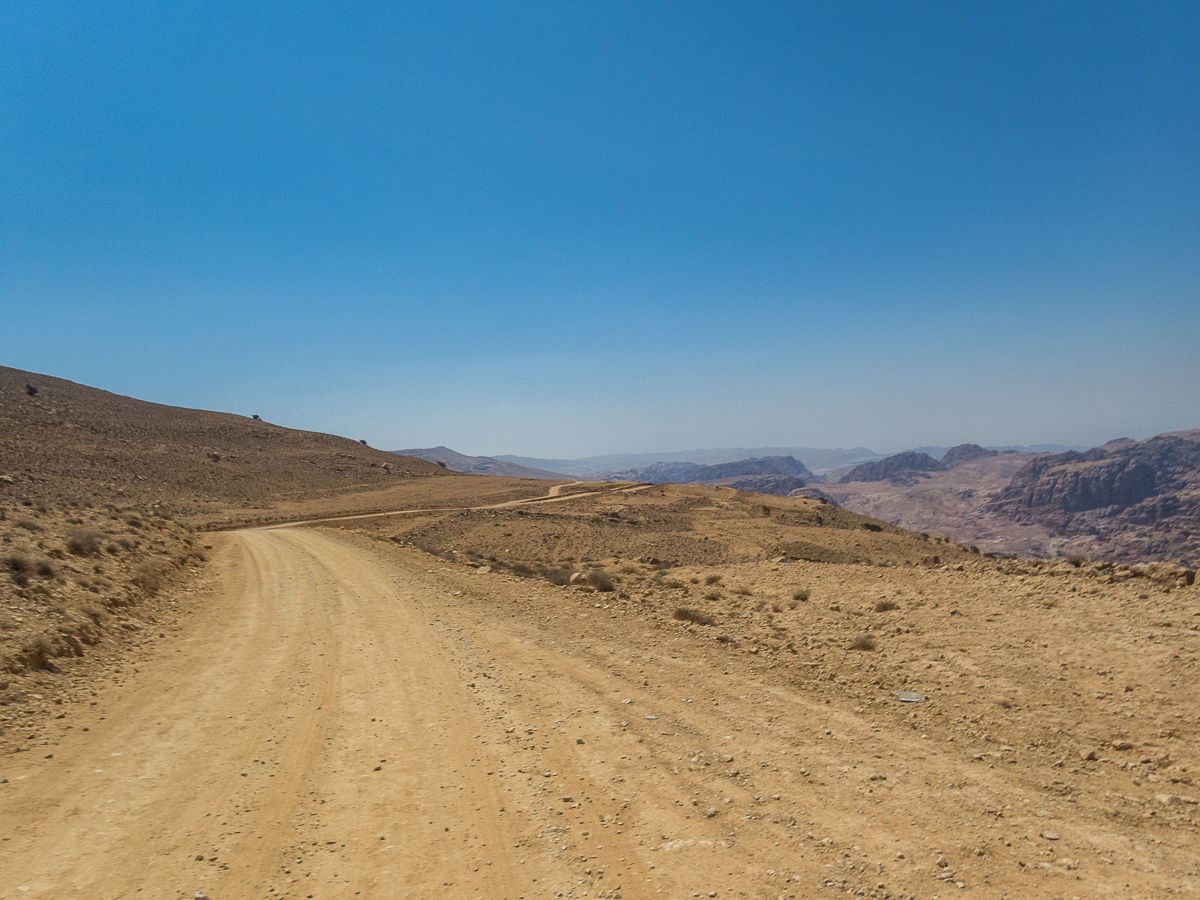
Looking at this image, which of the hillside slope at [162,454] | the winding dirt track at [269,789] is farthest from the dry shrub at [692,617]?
the hillside slope at [162,454]

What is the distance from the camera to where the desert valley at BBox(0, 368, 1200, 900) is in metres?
5.70

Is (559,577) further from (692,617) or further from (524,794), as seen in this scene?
(524,794)

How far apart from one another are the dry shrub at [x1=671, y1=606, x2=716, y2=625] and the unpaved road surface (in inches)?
130

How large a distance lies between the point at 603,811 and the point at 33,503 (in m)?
24.6

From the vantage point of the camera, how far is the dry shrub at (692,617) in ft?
50.9

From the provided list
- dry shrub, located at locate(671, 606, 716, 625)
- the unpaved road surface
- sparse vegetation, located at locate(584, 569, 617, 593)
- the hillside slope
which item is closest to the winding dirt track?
the unpaved road surface

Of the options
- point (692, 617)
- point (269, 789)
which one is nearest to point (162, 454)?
point (692, 617)

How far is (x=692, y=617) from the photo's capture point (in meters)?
15.6

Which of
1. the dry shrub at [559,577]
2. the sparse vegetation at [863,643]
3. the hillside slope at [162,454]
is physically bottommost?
the sparse vegetation at [863,643]

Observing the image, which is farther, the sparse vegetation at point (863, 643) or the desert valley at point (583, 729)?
the sparse vegetation at point (863, 643)

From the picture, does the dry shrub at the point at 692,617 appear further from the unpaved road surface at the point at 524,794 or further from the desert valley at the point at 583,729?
the unpaved road surface at the point at 524,794

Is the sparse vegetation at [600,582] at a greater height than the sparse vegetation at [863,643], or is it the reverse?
the sparse vegetation at [600,582]

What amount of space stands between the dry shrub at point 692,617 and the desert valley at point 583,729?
80 mm

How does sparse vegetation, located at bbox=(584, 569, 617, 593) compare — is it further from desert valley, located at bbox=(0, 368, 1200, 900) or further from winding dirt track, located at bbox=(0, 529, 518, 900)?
winding dirt track, located at bbox=(0, 529, 518, 900)
